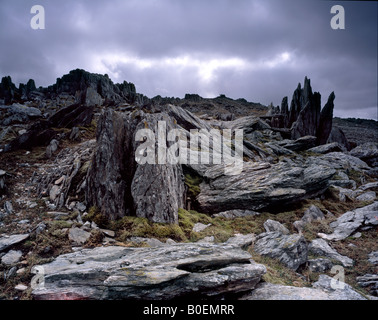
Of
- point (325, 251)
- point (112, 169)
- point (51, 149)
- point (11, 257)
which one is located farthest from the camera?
point (51, 149)

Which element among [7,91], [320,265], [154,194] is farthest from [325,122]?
[7,91]

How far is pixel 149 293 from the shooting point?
536 centimetres

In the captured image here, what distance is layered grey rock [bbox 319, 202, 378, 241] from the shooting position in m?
12.9

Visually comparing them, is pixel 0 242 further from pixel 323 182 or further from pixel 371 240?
pixel 323 182

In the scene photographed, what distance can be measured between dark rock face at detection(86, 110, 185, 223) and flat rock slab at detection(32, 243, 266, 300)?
4393 mm

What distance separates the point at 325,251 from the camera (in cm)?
1071

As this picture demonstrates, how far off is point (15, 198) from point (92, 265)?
11288 mm

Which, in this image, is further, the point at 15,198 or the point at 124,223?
the point at 15,198

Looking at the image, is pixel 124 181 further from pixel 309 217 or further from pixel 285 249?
pixel 309 217

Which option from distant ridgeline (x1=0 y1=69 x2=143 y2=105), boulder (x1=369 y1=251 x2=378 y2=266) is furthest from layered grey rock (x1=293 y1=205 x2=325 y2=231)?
distant ridgeline (x1=0 y1=69 x2=143 y2=105)

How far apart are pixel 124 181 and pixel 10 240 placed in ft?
19.8

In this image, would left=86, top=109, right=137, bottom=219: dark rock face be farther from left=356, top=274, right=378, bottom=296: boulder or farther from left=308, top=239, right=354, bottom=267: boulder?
left=356, top=274, right=378, bottom=296: boulder

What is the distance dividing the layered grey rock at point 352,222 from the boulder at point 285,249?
426cm
